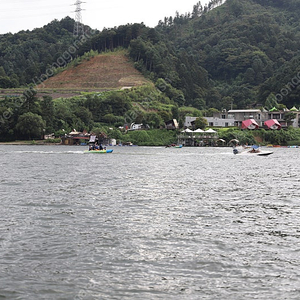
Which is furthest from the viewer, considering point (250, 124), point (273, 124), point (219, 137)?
point (273, 124)

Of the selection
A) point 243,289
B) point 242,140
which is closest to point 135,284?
point 243,289

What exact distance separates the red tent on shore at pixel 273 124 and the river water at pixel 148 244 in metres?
109

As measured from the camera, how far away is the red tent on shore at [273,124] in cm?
13925

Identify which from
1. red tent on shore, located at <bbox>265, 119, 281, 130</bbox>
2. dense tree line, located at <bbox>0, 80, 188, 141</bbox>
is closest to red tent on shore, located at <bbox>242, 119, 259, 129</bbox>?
red tent on shore, located at <bbox>265, 119, 281, 130</bbox>

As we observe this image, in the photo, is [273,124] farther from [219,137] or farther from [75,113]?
[75,113]

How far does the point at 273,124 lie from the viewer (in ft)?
456

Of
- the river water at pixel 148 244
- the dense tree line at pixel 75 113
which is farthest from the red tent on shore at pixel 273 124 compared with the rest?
the river water at pixel 148 244

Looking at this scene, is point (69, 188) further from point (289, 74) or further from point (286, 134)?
point (289, 74)

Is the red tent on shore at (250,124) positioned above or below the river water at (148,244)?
above

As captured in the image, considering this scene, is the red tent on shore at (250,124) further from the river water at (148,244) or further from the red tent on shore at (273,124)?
the river water at (148,244)

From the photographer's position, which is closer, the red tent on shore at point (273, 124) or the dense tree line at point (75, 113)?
the dense tree line at point (75, 113)

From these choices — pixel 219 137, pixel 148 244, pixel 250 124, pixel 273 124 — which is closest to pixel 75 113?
pixel 219 137

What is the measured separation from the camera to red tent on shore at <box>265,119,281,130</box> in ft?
457

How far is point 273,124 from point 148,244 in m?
126
